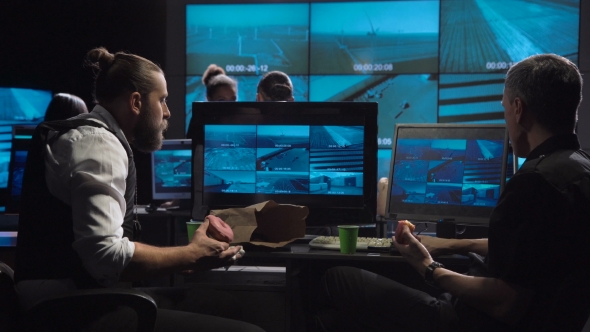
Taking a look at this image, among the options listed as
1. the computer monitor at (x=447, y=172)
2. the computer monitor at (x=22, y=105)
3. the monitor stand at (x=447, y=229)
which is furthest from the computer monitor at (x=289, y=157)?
the computer monitor at (x=22, y=105)

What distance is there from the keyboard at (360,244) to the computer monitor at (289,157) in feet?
0.70

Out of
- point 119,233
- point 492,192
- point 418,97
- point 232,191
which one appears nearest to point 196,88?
point 418,97

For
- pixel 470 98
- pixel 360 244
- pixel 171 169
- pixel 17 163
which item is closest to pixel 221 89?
pixel 171 169

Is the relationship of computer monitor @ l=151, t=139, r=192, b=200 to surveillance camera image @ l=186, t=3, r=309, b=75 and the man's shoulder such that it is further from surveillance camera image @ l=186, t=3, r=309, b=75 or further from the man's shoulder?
the man's shoulder

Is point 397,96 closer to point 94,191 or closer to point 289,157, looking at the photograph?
point 289,157

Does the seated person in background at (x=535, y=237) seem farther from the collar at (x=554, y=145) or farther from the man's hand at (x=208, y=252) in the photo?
the man's hand at (x=208, y=252)

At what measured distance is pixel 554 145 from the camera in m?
1.64

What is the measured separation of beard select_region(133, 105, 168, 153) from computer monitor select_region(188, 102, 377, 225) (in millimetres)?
544

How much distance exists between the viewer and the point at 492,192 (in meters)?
2.40

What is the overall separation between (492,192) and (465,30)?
11.8ft

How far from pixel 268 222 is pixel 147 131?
54 centimetres

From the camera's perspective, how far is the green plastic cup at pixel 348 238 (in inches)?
81.2

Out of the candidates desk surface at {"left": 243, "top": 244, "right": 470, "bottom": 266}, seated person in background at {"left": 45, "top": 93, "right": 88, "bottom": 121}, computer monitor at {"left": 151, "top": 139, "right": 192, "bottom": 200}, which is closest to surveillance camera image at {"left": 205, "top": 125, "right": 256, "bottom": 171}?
desk surface at {"left": 243, "top": 244, "right": 470, "bottom": 266}

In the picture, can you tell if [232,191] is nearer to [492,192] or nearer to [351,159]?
[351,159]
